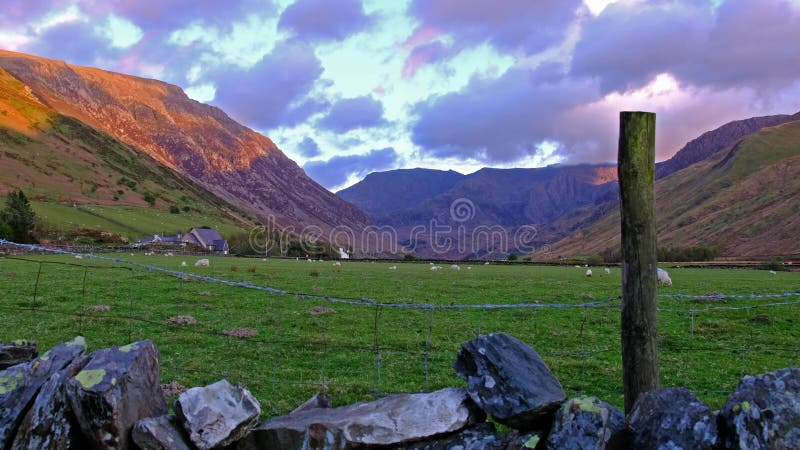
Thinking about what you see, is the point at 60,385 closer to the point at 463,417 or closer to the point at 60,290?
the point at 463,417

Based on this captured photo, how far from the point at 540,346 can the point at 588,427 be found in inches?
493

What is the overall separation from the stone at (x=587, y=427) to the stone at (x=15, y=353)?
9823mm

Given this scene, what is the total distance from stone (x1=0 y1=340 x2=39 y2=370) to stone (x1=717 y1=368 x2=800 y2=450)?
471 inches

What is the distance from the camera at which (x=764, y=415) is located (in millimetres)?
7098

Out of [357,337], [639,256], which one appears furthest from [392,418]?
[357,337]

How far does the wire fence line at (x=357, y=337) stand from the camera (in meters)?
14.5

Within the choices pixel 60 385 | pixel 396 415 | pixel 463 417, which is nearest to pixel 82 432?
pixel 60 385

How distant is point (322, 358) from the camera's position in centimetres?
1717

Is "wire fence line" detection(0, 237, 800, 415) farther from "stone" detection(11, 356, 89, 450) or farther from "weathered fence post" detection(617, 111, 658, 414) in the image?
"stone" detection(11, 356, 89, 450)

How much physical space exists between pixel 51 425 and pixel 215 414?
89.6 inches

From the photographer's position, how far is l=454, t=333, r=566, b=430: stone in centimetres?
782

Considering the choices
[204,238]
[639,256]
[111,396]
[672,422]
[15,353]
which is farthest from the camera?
[204,238]

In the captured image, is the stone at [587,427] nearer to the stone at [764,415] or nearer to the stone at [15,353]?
the stone at [764,415]

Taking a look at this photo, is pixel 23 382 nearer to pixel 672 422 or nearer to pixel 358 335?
pixel 672 422
